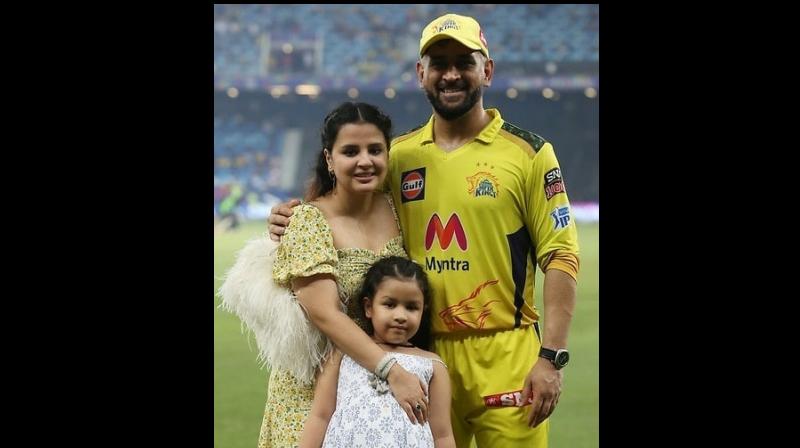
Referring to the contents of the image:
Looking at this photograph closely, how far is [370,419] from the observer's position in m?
2.43

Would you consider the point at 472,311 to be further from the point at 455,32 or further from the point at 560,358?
the point at 455,32

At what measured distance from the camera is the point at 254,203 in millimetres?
21188

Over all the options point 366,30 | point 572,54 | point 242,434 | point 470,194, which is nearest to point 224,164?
point 366,30

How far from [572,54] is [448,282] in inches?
869

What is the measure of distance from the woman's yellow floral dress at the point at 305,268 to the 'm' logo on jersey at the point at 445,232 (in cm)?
9

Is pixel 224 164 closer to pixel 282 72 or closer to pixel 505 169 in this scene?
pixel 282 72

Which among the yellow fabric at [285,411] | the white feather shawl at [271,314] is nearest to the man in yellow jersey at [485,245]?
the white feather shawl at [271,314]

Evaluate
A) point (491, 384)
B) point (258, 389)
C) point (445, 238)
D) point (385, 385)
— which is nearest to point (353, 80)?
point (258, 389)

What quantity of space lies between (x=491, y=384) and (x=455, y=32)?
3.12 ft

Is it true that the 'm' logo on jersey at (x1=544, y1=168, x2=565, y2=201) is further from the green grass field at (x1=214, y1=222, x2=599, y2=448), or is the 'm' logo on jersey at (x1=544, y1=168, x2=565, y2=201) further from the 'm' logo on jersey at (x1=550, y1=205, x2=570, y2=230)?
the green grass field at (x1=214, y1=222, x2=599, y2=448)

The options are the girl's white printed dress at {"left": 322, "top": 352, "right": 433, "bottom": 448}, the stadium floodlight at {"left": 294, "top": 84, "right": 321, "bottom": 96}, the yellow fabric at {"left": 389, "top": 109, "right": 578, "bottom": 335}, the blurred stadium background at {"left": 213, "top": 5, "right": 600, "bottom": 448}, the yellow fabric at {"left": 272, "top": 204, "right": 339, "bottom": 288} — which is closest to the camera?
the girl's white printed dress at {"left": 322, "top": 352, "right": 433, "bottom": 448}

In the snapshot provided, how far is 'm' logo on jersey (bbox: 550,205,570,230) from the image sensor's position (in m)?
2.64

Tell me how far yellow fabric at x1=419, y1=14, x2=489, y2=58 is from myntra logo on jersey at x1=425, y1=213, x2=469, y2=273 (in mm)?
464

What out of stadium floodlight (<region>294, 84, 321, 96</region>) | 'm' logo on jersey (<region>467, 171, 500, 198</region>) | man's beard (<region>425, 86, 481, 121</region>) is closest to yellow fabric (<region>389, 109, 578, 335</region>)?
'm' logo on jersey (<region>467, 171, 500, 198</region>)
